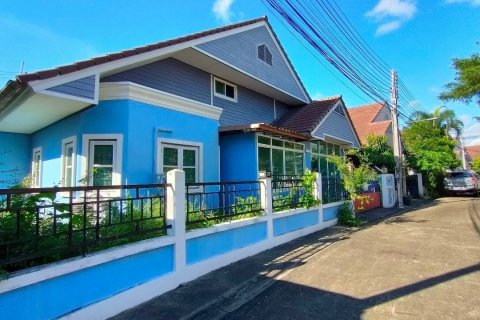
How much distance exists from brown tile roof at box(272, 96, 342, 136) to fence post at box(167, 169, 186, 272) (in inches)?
310

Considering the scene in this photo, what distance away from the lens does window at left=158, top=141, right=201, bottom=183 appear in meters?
8.07

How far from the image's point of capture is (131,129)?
7312 mm

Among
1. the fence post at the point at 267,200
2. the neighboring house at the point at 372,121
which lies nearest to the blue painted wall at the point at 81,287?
the fence post at the point at 267,200

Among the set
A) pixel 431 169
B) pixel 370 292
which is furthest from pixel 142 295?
pixel 431 169

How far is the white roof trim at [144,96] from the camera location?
729 centimetres

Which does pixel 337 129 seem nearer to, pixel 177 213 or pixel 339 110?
pixel 339 110

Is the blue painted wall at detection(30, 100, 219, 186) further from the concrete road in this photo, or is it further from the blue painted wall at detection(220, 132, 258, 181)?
the concrete road

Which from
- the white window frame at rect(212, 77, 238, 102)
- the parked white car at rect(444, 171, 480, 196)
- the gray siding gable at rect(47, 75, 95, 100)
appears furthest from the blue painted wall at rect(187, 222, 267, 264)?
the parked white car at rect(444, 171, 480, 196)

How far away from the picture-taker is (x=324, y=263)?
20.8 ft

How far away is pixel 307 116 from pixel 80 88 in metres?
9.65

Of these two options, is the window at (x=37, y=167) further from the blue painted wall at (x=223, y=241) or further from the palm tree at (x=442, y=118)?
the palm tree at (x=442, y=118)

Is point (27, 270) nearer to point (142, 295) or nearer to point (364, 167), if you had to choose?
point (142, 295)

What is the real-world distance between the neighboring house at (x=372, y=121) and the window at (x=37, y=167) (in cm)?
2287

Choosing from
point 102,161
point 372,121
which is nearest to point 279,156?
point 102,161
